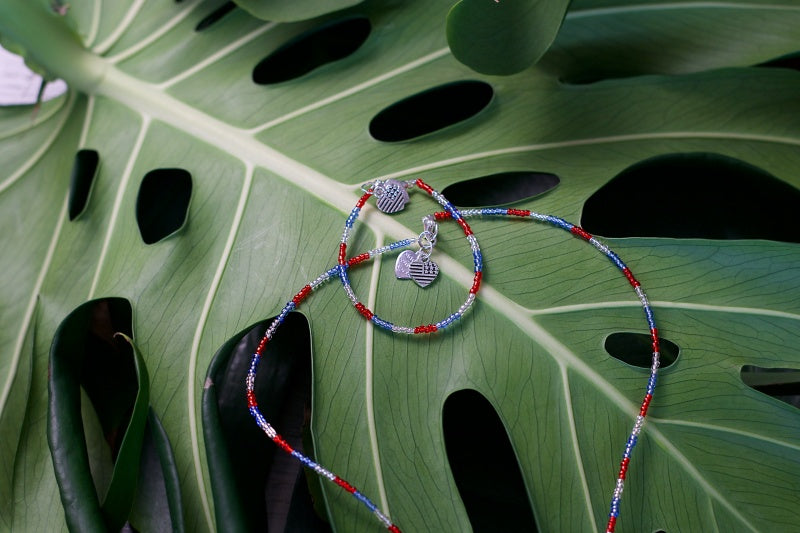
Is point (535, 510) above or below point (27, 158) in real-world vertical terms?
below

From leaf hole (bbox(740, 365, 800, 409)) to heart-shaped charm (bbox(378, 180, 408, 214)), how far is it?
399mm

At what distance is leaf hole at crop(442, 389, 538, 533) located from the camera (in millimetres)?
770

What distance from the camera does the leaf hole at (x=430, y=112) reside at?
90cm

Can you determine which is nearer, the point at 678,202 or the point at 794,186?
the point at 794,186

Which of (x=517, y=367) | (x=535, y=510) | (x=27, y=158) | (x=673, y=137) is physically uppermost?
(x=27, y=158)

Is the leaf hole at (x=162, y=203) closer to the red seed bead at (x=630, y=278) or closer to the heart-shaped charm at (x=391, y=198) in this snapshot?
the heart-shaped charm at (x=391, y=198)

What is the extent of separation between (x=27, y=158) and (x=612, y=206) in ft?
2.50

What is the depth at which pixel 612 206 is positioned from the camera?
2.75ft

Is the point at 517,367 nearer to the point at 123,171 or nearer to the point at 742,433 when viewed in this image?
the point at 742,433

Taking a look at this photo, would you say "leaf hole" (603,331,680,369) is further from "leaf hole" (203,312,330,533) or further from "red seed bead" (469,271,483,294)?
"leaf hole" (203,312,330,533)

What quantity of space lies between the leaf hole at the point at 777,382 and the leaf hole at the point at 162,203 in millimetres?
704

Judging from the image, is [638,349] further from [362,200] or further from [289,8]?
[289,8]

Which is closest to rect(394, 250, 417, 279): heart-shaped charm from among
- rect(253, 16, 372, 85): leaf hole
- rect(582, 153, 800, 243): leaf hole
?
rect(582, 153, 800, 243): leaf hole

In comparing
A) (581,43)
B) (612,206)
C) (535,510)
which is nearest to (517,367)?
(535,510)
